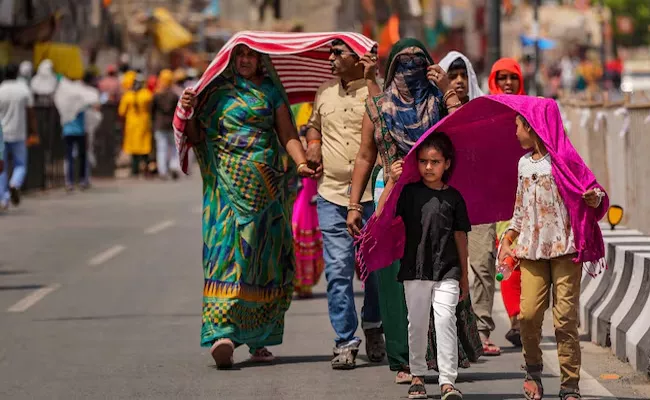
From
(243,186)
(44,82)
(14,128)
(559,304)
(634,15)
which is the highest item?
(634,15)

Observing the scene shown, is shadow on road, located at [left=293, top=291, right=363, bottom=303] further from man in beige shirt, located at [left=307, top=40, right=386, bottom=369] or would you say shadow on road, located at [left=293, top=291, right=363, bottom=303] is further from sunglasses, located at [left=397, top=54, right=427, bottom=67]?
sunglasses, located at [left=397, top=54, right=427, bottom=67]

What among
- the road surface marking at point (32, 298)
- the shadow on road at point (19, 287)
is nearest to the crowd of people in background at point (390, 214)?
the road surface marking at point (32, 298)

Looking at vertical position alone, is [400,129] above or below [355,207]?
above

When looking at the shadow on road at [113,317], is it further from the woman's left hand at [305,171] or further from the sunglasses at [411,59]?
the sunglasses at [411,59]

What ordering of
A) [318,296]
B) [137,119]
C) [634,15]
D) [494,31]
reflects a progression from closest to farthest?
[318,296], [494,31], [137,119], [634,15]

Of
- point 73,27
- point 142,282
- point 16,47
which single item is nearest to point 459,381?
point 142,282

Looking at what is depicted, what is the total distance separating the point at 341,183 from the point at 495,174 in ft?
3.86

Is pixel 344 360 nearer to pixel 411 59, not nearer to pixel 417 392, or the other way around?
pixel 417 392

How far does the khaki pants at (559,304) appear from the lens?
322 inches

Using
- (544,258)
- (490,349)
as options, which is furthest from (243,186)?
(544,258)

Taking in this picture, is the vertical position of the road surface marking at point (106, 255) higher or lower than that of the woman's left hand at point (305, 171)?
lower

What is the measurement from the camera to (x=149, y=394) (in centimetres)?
894

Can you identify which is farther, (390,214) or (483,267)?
(483,267)

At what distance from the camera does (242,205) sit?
10078 millimetres
